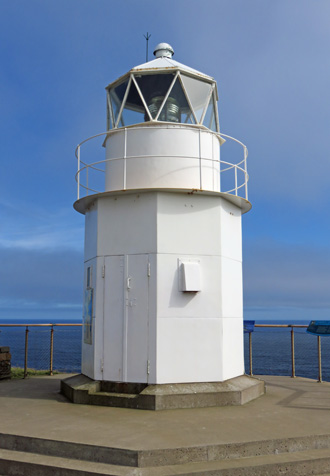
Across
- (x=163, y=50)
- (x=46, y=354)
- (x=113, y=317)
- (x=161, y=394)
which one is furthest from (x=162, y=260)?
(x=46, y=354)

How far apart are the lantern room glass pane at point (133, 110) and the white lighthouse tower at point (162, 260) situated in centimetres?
2

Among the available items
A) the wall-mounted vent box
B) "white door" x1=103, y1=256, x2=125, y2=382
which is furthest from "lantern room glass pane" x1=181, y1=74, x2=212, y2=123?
"white door" x1=103, y1=256, x2=125, y2=382

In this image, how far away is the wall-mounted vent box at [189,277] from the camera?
315 inches

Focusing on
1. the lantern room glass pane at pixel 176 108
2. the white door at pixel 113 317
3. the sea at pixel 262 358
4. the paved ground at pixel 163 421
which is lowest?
the sea at pixel 262 358

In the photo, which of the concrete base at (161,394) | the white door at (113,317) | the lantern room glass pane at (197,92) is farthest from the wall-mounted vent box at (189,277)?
the lantern room glass pane at (197,92)

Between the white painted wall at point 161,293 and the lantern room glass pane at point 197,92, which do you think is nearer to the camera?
the white painted wall at point 161,293

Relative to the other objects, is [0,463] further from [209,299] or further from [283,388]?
[283,388]

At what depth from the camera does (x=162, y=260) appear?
805cm

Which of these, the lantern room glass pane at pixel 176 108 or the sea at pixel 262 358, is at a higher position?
the lantern room glass pane at pixel 176 108

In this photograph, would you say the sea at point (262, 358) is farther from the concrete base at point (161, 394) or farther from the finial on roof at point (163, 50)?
the finial on roof at point (163, 50)

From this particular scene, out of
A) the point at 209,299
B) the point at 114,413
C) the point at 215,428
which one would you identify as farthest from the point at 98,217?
the point at 215,428

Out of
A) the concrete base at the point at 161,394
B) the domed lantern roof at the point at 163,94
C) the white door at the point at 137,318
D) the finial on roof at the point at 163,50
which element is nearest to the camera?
the concrete base at the point at 161,394

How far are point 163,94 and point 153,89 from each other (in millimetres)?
218

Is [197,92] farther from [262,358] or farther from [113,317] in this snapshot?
[262,358]
